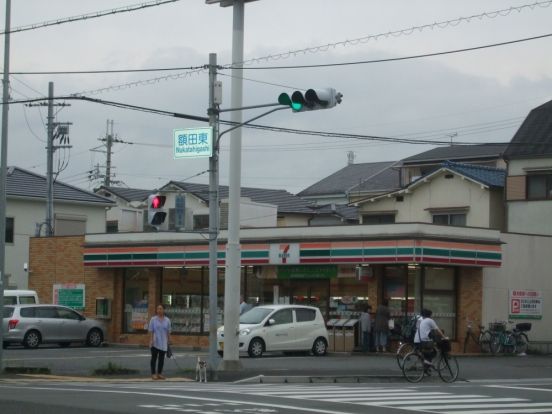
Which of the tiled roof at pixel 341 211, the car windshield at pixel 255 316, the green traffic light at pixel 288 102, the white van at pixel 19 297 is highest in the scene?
the tiled roof at pixel 341 211

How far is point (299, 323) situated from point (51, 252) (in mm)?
15764

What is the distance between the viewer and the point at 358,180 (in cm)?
7656

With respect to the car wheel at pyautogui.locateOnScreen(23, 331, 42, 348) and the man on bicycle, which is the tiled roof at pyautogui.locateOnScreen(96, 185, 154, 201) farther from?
the man on bicycle

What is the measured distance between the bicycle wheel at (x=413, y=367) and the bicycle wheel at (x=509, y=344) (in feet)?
38.7

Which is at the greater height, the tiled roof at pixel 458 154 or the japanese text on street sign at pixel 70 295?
the tiled roof at pixel 458 154

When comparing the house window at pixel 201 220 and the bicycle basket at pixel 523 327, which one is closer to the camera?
the bicycle basket at pixel 523 327

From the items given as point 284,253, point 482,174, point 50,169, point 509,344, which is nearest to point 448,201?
point 482,174

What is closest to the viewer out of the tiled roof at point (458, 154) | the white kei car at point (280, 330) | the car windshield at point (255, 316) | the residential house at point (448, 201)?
the white kei car at point (280, 330)

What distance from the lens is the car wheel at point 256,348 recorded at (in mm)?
32688

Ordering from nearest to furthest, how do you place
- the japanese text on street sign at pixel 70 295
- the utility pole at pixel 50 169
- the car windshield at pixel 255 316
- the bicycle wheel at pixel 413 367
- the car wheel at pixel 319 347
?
the bicycle wheel at pixel 413 367 < the car windshield at pixel 255 316 < the car wheel at pixel 319 347 < the japanese text on street sign at pixel 70 295 < the utility pole at pixel 50 169

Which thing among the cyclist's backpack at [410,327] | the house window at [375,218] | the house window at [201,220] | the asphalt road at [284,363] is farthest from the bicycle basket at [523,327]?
the house window at [201,220]

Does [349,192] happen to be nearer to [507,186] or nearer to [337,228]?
[507,186]

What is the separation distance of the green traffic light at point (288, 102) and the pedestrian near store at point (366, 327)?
14452 mm

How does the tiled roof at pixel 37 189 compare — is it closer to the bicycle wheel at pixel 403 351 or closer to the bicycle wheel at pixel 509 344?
the bicycle wheel at pixel 509 344
